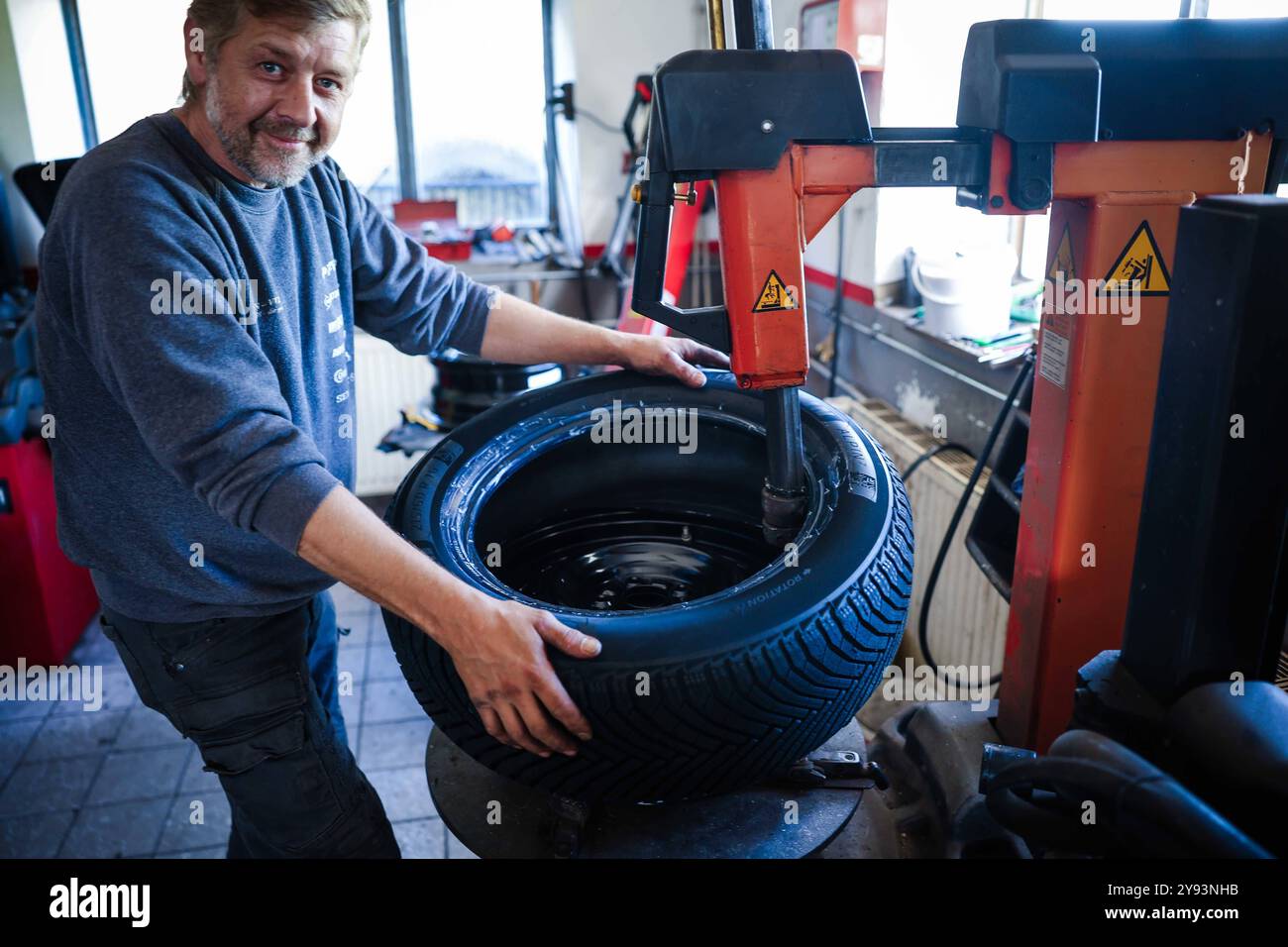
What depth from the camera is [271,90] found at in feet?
3.96

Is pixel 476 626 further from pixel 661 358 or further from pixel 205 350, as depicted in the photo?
pixel 661 358

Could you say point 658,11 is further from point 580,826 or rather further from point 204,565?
point 580,826

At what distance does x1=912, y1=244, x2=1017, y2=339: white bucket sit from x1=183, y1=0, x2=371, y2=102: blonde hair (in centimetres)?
149

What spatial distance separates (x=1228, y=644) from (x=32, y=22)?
4.40 m

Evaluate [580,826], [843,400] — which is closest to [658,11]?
[843,400]

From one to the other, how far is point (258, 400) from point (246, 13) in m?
0.49

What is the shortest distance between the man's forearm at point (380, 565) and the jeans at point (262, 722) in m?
0.44

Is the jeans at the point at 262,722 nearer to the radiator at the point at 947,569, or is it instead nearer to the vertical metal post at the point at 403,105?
the radiator at the point at 947,569

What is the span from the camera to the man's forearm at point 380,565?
92 centimetres

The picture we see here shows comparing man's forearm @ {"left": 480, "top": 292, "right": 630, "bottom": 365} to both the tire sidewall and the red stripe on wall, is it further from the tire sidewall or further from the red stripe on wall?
the red stripe on wall

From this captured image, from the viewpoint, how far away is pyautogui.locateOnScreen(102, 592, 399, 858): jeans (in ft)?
4.40
